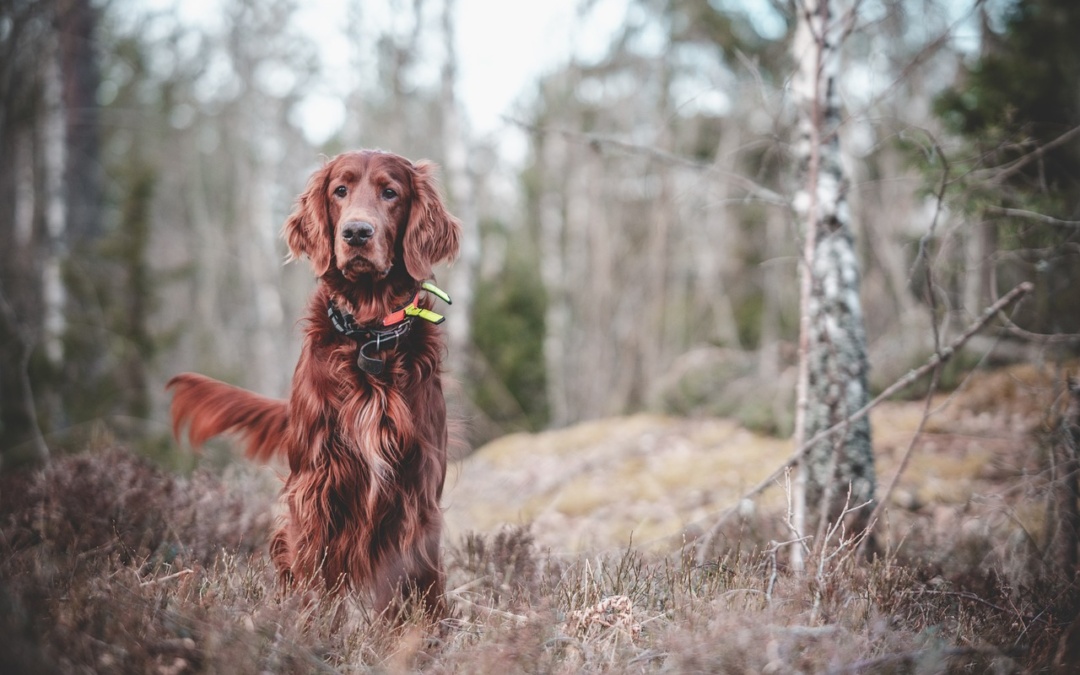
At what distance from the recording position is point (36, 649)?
141 cm

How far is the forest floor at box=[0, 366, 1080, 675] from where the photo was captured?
175cm

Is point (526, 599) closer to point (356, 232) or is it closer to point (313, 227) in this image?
point (356, 232)

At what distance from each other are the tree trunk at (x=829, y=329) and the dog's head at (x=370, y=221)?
1.54m

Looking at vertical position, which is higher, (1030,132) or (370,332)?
(1030,132)

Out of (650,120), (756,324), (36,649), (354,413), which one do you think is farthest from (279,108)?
(36,649)

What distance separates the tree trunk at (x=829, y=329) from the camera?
306 centimetres

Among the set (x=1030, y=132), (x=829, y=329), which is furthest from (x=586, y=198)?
(x=829, y=329)

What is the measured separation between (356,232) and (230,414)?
1.01 m

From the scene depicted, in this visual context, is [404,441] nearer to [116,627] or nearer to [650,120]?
[116,627]

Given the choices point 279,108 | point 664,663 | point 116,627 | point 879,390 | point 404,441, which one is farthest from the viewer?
point 279,108

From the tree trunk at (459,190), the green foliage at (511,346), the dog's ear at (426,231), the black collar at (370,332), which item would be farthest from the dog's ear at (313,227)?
the green foliage at (511,346)

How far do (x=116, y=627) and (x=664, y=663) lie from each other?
1.31 meters

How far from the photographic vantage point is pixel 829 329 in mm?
3148

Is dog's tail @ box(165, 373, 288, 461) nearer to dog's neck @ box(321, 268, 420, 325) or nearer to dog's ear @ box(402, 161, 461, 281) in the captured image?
dog's neck @ box(321, 268, 420, 325)
